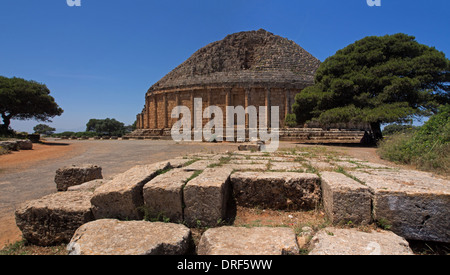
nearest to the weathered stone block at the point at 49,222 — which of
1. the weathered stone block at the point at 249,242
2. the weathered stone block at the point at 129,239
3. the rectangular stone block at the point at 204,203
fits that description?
the weathered stone block at the point at 129,239

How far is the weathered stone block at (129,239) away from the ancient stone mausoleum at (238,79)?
61.8ft

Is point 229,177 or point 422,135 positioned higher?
point 422,135

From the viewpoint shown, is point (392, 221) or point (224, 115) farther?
point (224, 115)

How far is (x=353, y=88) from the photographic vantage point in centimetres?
1268

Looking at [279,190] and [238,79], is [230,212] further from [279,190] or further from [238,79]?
[238,79]

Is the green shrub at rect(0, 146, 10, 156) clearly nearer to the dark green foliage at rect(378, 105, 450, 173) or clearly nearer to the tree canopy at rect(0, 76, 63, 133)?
the tree canopy at rect(0, 76, 63, 133)

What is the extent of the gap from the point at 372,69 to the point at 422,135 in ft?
26.8

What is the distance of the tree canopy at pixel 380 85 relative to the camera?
11614 millimetres

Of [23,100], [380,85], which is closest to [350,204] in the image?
[380,85]

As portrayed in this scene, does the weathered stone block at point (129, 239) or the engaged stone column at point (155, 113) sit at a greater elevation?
the engaged stone column at point (155, 113)

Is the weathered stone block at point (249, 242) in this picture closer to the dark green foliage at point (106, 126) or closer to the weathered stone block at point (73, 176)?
the weathered stone block at point (73, 176)

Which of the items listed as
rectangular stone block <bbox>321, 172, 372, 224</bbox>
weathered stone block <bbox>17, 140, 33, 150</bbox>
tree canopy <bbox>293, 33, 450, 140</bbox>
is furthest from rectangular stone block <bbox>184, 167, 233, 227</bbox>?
weathered stone block <bbox>17, 140, 33, 150</bbox>
